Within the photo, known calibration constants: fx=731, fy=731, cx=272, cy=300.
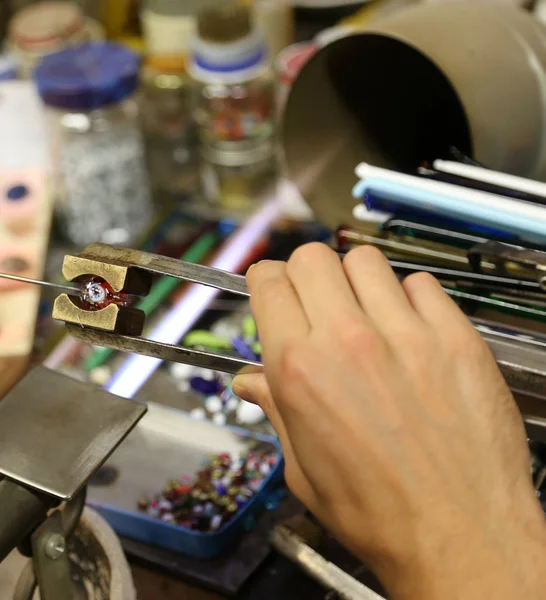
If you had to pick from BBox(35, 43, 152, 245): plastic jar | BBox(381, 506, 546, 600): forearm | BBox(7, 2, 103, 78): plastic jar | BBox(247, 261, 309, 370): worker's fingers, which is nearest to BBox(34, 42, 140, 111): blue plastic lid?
BBox(35, 43, 152, 245): plastic jar

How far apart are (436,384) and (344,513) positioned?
3.2 inches

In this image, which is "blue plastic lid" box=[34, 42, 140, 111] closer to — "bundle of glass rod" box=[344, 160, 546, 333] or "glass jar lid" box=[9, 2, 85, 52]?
"glass jar lid" box=[9, 2, 85, 52]

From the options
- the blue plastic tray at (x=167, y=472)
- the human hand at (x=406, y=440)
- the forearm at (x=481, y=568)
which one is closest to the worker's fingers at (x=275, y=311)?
the human hand at (x=406, y=440)

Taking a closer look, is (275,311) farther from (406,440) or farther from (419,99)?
(419,99)

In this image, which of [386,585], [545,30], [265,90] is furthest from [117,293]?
[265,90]

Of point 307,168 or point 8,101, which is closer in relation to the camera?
point 307,168

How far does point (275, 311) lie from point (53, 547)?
0.19 metres

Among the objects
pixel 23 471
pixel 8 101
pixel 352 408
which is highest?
pixel 352 408

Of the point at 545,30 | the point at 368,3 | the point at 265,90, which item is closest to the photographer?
the point at 545,30

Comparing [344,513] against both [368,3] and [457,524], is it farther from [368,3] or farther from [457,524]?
[368,3]

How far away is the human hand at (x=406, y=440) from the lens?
0.36 meters

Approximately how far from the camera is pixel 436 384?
1.23 ft

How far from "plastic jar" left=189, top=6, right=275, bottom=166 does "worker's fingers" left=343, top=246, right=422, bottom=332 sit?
21.0 inches

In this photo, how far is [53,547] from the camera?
0.42m
